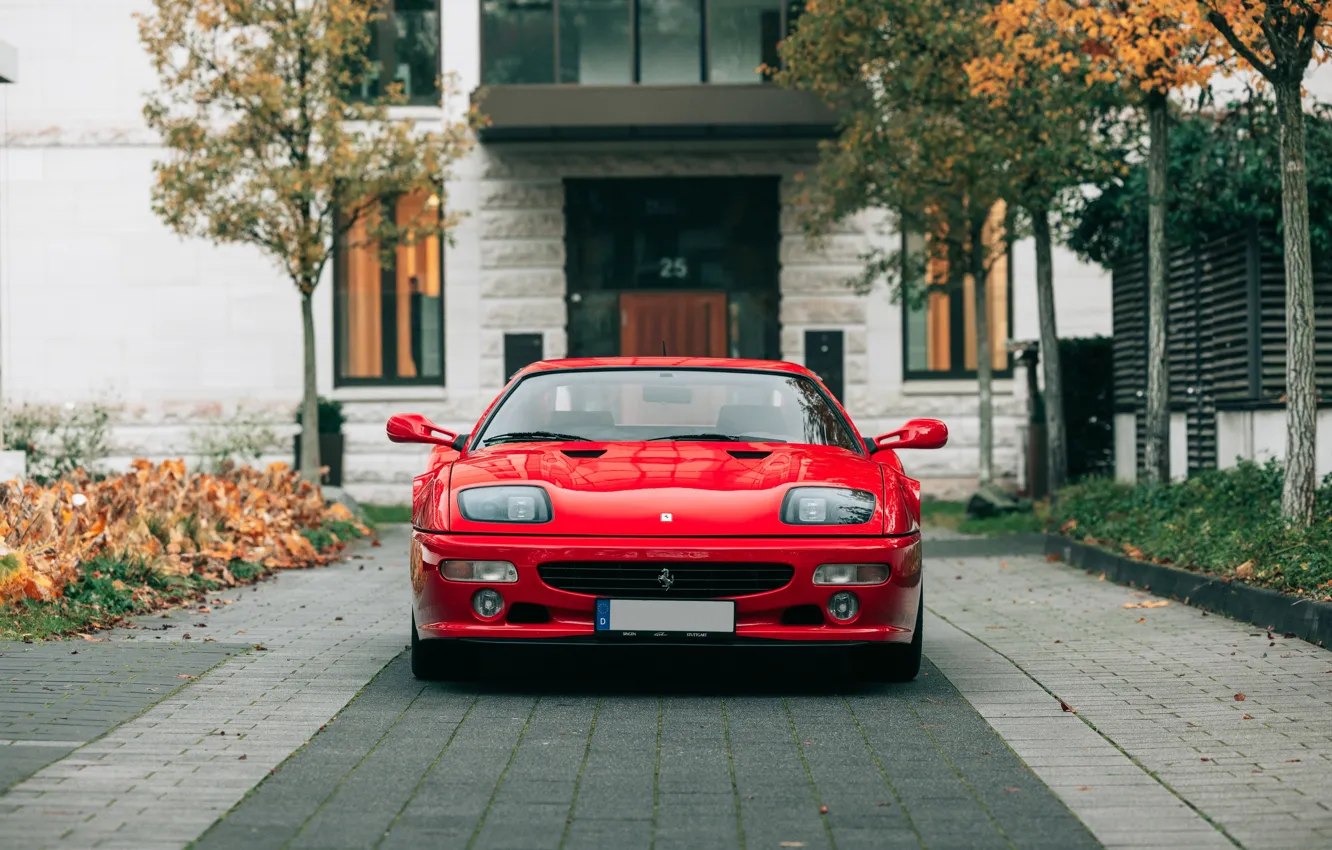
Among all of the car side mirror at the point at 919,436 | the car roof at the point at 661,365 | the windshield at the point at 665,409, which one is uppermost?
the car roof at the point at 661,365

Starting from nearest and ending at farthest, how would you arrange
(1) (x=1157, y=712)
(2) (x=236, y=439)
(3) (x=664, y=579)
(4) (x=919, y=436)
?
(1) (x=1157, y=712)
(3) (x=664, y=579)
(4) (x=919, y=436)
(2) (x=236, y=439)

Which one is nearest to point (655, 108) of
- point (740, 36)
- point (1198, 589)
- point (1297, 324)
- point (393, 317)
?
point (740, 36)

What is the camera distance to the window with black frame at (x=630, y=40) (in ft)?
74.8

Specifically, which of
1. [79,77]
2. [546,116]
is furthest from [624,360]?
[79,77]

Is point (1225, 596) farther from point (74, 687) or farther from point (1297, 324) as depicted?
point (74, 687)

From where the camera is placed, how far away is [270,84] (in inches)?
682

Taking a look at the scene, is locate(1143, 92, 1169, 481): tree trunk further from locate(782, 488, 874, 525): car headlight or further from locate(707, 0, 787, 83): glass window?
locate(707, 0, 787, 83): glass window

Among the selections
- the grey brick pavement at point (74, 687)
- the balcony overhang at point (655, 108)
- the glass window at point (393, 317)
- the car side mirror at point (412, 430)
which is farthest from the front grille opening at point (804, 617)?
the glass window at point (393, 317)

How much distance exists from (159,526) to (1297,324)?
723 cm

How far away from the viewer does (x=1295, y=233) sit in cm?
1059

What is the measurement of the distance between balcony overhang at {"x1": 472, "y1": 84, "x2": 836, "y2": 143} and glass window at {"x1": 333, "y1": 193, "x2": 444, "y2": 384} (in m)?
2.74

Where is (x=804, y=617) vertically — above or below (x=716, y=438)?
below

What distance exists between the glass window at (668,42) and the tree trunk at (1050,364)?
291 inches

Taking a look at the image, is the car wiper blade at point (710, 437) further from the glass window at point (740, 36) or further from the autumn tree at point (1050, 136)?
the glass window at point (740, 36)
